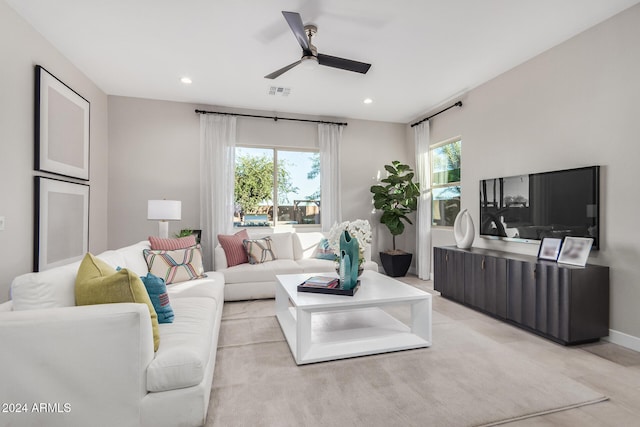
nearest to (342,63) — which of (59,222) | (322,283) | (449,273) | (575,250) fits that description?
(322,283)

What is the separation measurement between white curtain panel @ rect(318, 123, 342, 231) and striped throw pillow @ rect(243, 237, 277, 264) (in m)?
1.32

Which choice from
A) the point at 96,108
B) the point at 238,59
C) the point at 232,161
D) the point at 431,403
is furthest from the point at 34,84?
the point at 431,403

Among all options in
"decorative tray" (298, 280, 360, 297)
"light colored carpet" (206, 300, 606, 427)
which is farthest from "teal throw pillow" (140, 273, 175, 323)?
"decorative tray" (298, 280, 360, 297)

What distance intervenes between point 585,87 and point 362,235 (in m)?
2.41

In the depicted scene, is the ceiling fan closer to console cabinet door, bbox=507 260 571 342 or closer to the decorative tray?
the decorative tray

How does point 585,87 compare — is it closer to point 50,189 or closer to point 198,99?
point 198,99

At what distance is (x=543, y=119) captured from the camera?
329 cm

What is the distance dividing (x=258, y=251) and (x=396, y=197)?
7.91ft

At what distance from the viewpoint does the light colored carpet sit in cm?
171

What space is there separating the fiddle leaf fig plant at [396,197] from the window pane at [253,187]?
70.6 inches

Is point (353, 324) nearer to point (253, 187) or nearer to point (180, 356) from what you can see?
point (180, 356)

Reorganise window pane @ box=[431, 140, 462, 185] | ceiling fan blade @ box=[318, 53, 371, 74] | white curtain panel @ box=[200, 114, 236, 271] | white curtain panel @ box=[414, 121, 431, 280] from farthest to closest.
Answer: white curtain panel @ box=[414, 121, 431, 280] → white curtain panel @ box=[200, 114, 236, 271] → window pane @ box=[431, 140, 462, 185] → ceiling fan blade @ box=[318, 53, 371, 74]

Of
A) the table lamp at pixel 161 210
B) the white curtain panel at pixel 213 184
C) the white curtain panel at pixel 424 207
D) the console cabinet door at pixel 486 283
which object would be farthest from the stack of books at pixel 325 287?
the white curtain panel at pixel 424 207

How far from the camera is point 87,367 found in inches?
55.7
